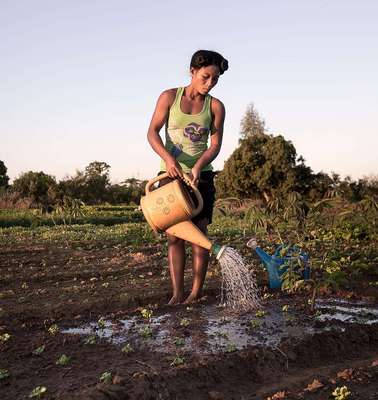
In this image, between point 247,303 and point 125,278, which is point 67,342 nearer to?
point 247,303

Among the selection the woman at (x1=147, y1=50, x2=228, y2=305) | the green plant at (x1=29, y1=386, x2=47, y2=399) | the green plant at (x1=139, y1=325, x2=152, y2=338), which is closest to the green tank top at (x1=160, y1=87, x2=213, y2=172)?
the woman at (x1=147, y1=50, x2=228, y2=305)

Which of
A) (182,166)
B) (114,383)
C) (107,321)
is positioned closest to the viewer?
(114,383)

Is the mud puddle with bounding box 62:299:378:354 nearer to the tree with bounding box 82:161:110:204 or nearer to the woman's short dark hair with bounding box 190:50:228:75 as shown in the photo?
the woman's short dark hair with bounding box 190:50:228:75

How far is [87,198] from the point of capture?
2705 centimetres

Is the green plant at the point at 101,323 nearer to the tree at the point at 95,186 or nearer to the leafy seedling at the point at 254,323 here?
the leafy seedling at the point at 254,323

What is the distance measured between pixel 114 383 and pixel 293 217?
2083 mm

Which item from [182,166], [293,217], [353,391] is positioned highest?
[182,166]

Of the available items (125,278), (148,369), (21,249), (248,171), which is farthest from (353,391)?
(248,171)

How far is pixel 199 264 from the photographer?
373 centimetres

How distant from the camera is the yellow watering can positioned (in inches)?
131

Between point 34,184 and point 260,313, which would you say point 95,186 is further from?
point 260,313

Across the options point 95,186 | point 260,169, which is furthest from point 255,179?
point 95,186

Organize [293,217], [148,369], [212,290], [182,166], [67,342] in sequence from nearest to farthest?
1. [148,369]
2. [67,342]
3. [182,166]
4. [293,217]
5. [212,290]

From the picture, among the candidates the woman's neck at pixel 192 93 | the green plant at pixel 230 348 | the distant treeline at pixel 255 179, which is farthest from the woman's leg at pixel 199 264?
the distant treeline at pixel 255 179
